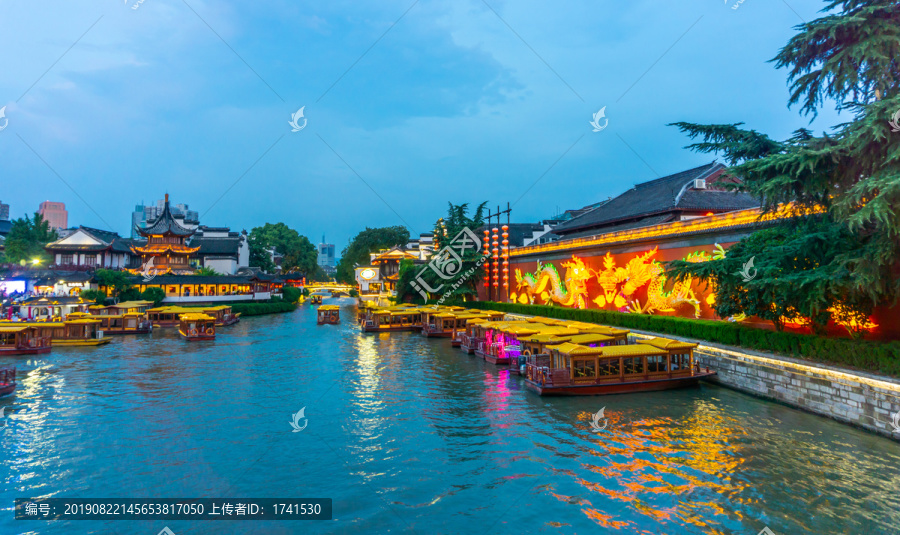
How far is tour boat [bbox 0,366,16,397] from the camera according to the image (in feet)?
51.9

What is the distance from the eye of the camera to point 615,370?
16.3 metres

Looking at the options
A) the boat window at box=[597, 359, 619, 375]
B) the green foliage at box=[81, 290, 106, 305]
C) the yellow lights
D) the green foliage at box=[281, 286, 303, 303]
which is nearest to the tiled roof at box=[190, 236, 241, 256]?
the green foliage at box=[281, 286, 303, 303]

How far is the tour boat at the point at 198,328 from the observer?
3047cm

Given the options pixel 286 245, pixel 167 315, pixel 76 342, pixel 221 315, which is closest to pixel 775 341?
pixel 76 342

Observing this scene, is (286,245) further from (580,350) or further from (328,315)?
(580,350)

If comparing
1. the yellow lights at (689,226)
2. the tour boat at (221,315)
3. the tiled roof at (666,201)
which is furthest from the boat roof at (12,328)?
the tiled roof at (666,201)

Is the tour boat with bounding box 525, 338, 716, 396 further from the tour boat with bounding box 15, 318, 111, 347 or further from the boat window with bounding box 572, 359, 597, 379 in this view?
the tour boat with bounding box 15, 318, 111, 347

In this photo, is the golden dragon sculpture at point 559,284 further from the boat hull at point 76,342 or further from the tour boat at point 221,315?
the boat hull at point 76,342

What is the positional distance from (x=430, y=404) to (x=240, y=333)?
24.8 meters

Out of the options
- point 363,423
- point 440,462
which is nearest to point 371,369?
point 363,423

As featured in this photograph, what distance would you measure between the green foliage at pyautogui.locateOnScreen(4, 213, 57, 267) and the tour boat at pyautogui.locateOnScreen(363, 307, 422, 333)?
38.2 metres

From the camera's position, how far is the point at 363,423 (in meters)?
13.5

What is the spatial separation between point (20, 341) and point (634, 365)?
28.6m

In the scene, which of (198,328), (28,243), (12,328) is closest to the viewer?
(12,328)
